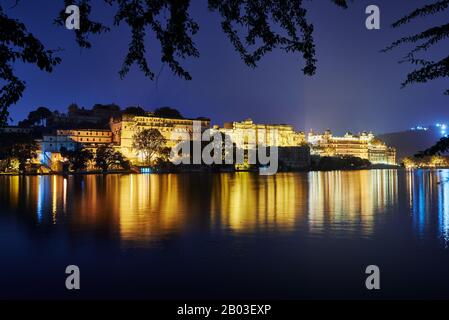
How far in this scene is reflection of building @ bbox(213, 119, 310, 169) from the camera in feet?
392

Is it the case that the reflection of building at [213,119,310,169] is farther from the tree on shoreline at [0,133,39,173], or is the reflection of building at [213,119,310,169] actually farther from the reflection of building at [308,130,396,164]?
the tree on shoreline at [0,133,39,173]

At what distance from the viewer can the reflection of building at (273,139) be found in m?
120

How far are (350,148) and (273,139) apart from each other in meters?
41.5

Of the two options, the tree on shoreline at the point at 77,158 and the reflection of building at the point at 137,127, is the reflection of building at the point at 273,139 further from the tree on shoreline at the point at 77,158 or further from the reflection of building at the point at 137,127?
the tree on shoreline at the point at 77,158

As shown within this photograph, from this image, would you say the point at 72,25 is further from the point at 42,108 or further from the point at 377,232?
the point at 42,108

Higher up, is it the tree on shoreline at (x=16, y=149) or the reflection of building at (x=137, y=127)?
the reflection of building at (x=137, y=127)

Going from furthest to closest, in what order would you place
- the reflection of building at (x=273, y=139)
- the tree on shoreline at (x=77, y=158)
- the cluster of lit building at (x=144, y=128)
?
1. the reflection of building at (x=273, y=139)
2. the cluster of lit building at (x=144, y=128)
3. the tree on shoreline at (x=77, y=158)

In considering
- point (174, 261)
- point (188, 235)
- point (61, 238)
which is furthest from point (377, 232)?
point (61, 238)

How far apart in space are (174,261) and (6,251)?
440 centimetres

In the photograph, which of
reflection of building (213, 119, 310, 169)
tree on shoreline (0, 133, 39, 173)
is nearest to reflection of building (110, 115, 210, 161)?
reflection of building (213, 119, 310, 169)

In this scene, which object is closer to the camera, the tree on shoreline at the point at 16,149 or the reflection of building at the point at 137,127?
the tree on shoreline at the point at 16,149

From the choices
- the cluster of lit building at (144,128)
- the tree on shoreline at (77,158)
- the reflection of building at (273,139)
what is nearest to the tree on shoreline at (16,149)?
the tree on shoreline at (77,158)
